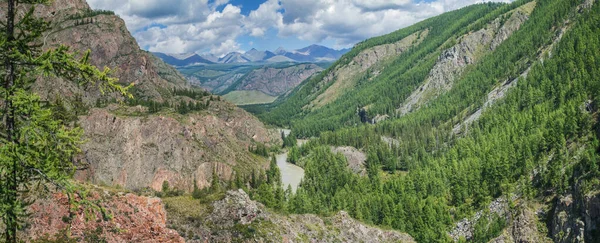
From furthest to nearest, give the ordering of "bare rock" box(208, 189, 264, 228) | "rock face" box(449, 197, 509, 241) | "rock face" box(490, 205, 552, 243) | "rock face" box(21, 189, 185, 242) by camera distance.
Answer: "rock face" box(449, 197, 509, 241) < "rock face" box(490, 205, 552, 243) < "bare rock" box(208, 189, 264, 228) < "rock face" box(21, 189, 185, 242)

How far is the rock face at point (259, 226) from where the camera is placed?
61234 mm

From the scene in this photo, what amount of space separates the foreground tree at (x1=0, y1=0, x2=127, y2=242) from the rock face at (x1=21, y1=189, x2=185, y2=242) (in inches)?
864

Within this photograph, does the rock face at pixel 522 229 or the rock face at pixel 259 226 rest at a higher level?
the rock face at pixel 259 226

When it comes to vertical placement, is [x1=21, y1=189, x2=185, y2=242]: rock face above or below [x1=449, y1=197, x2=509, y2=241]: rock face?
above

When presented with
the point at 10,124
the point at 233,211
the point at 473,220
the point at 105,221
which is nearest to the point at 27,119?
the point at 10,124

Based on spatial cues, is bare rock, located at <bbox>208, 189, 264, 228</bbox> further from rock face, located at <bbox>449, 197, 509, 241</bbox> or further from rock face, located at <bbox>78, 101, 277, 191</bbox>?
rock face, located at <bbox>78, 101, 277, 191</bbox>

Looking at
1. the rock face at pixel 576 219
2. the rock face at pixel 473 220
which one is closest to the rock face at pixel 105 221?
the rock face at pixel 473 220

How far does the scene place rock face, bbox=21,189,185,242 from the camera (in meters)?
42.2

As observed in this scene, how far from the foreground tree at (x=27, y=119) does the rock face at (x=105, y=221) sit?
21936 mm

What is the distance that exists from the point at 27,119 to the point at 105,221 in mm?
32169

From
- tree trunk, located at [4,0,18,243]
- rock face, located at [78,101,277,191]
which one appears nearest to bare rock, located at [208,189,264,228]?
tree trunk, located at [4,0,18,243]

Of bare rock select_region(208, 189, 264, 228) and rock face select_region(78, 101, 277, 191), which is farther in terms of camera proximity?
rock face select_region(78, 101, 277, 191)

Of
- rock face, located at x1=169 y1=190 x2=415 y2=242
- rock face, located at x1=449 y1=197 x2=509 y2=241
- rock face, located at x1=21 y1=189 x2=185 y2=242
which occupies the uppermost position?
rock face, located at x1=21 y1=189 x2=185 y2=242

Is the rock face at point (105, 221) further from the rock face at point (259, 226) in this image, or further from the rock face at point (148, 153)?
the rock face at point (148, 153)
